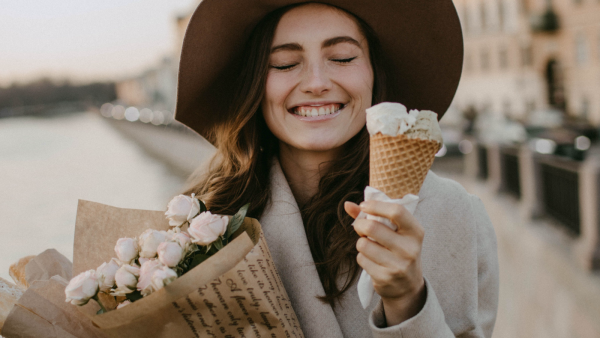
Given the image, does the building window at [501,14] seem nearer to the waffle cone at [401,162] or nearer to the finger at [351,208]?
the waffle cone at [401,162]

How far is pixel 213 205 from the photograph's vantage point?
7.05 feet

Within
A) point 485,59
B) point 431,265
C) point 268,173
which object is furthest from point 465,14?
point 431,265

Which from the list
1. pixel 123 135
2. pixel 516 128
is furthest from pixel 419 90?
pixel 123 135

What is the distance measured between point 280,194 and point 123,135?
4381cm

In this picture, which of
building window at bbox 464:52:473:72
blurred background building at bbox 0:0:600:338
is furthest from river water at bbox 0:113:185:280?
building window at bbox 464:52:473:72

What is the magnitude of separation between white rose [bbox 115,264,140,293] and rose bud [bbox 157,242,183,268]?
3.1 inches

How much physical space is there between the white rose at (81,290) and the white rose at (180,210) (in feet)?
0.92

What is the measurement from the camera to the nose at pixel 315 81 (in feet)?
5.91

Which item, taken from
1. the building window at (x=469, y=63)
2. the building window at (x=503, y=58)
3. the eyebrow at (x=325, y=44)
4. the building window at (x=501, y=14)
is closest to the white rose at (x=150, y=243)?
the eyebrow at (x=325, y=44)

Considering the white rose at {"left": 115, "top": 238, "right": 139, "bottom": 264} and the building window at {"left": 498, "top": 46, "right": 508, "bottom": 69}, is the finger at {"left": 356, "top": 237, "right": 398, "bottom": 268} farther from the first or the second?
the building window at {"left": 498, "top": 46, "right": 508, "bottom": 69}

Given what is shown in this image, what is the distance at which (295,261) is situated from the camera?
5.90 feet

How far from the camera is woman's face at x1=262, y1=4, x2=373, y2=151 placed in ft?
6.04

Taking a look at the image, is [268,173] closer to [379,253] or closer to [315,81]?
[315,81]

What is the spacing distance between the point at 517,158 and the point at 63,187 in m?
15.3
